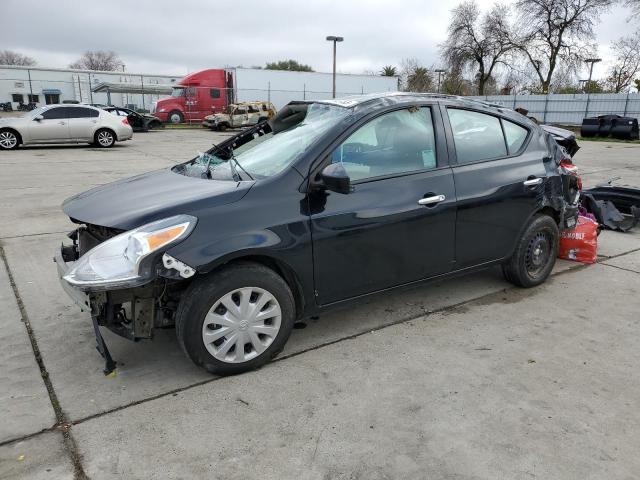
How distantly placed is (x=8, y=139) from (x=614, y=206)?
16.8m

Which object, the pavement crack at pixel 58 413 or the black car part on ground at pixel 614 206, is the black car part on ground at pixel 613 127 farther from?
the pavement crack at pixel 58 413

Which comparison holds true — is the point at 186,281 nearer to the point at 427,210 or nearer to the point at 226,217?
the point at 226,217

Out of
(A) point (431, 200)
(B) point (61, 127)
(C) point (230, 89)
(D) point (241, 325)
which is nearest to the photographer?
(D) point (241, 325)

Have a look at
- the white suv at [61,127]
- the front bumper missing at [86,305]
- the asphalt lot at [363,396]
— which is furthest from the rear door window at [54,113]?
the front bumper missing at [86,305]

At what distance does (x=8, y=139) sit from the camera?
16.1 meters

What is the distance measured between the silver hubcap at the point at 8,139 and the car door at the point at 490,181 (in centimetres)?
1643

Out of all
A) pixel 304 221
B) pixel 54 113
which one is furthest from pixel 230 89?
pixel 304 221

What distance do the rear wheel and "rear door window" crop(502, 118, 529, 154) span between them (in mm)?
16494

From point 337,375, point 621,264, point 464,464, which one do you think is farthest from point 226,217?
point 621,264

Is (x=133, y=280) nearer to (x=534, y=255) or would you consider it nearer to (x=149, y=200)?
(x=149, y=200)

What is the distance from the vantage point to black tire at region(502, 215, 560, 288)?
429cm

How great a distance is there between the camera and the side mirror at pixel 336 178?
300 cm

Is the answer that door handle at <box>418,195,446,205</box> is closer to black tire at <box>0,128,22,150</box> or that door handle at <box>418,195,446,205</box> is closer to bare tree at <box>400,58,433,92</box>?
Answer: black tire at <box>0,128,22,150</box>

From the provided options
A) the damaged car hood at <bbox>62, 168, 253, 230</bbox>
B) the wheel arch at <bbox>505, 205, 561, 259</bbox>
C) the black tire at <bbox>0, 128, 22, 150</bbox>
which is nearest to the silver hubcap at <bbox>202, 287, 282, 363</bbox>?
the damaged car hood at <bbox>62, 168, 253, 230</bbox>
